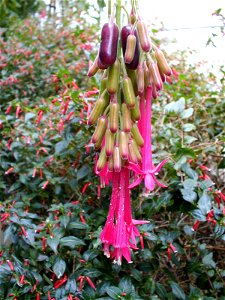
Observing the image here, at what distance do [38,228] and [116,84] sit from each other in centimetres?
86

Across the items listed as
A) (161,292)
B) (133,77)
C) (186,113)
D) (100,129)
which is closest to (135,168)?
(100,129)

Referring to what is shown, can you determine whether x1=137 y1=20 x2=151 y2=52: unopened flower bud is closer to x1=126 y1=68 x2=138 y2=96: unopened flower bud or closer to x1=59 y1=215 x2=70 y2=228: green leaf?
x1=126 y1=68 x2=138 y2=96: unopened flower bud

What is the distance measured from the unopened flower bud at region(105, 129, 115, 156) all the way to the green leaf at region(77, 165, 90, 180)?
846 millimetres

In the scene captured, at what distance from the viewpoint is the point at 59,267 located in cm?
157

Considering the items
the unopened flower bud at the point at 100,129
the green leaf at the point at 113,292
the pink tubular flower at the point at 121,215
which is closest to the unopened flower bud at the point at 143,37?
the unopened flower bud at the point at 100,129

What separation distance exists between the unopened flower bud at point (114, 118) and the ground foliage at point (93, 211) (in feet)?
2.08

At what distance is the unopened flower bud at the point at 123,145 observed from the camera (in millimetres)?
1064

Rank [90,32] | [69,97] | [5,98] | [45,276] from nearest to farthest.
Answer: [45,276] < [69,97] < [5,98] < [90,32]

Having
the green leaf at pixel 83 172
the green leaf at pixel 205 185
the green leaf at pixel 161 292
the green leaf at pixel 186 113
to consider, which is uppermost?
the green leaf at pixel 186 113

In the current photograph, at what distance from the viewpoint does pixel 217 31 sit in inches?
92.0

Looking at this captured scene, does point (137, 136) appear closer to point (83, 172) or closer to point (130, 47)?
point (130, 47)

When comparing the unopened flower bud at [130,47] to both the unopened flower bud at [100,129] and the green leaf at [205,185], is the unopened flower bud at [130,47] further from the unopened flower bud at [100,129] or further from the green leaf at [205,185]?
the green leaf at [205,185]

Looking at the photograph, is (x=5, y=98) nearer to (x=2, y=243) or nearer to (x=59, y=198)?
(x=59, y=198)

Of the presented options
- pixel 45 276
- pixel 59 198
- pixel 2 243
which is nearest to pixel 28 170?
pixel 59 198
